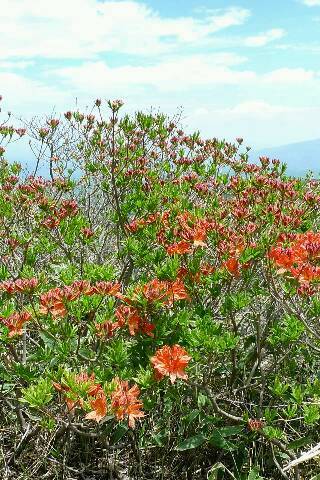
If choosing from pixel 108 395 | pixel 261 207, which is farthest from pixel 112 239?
pixel 108 395

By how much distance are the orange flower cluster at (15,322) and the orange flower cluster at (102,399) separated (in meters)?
0.36

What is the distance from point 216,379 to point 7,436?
4.60 feet

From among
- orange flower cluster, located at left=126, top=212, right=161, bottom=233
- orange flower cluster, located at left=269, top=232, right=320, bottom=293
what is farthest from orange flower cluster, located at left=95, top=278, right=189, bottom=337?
orange flower cluster, located at left=126, top=212, right=161, bottom=233

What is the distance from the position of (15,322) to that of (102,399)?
63 centimetres

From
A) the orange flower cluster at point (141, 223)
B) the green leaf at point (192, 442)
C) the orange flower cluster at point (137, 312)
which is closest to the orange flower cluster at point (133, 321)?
the orange flower cluster at point (137, 312)

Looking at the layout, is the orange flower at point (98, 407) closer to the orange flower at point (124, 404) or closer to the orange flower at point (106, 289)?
the orange flower at point (124, 404)

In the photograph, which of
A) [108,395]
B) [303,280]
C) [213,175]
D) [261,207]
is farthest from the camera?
[213,175]

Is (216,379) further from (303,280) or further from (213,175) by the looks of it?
(213,175)

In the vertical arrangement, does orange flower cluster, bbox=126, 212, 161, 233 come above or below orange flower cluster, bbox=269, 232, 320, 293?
above

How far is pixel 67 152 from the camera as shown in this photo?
7.69 m

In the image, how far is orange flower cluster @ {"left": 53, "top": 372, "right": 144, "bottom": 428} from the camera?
2162 mm

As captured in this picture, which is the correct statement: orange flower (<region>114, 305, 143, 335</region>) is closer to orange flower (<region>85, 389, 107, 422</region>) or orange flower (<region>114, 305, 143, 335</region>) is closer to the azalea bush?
the azalea bush

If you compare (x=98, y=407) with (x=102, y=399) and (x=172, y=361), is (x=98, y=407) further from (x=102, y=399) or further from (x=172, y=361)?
(x=172, y=361)

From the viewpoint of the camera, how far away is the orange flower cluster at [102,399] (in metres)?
2.16
